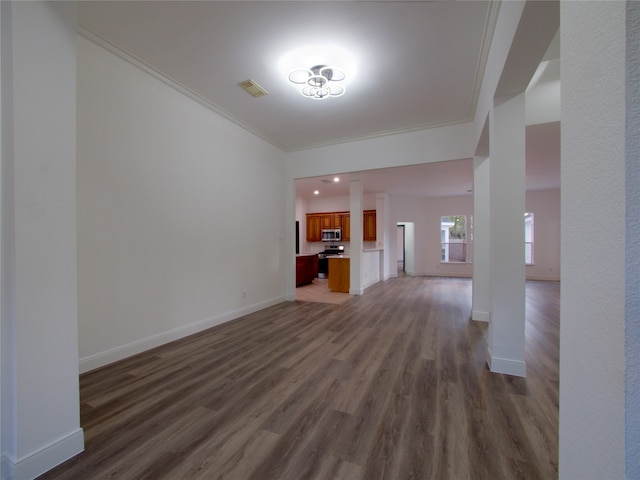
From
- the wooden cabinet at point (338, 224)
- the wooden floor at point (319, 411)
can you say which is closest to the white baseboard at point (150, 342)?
the wooden floor at point (319, 411)

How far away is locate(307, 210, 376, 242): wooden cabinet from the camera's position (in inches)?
355

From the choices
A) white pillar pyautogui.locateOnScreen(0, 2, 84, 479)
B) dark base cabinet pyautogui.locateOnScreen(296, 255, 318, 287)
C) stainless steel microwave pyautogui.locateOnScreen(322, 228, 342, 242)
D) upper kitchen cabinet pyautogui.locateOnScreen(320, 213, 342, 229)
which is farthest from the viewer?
upper kitchen cabinet pyautogui.locateOnScreen(320, 213, 342, 229)

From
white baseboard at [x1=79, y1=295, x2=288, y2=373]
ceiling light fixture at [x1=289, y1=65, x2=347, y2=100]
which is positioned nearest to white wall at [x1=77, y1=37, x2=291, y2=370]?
white baseboard at [x1=79, y1=295, x2=288, y2=373]

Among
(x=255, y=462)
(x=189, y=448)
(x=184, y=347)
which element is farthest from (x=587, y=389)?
(x=184, y=347)

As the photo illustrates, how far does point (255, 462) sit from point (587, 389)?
1.52 metres

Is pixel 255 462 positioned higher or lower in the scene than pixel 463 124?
lower

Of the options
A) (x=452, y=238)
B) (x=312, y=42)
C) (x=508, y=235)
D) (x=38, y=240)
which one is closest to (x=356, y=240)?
(x=508, y=235)

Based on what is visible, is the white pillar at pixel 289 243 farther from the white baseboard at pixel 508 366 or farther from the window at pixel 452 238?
the window at pixel 452 238

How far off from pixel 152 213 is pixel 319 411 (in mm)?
2595

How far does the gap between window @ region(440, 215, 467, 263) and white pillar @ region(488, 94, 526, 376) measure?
7.83 m

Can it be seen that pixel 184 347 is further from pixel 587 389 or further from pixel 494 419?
pixel 587 389

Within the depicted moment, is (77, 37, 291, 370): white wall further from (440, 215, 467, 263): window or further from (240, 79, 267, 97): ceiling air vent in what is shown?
(440, 215, 467, 263): window

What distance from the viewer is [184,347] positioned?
2.95 metres

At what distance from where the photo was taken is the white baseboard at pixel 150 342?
2.42 meters
